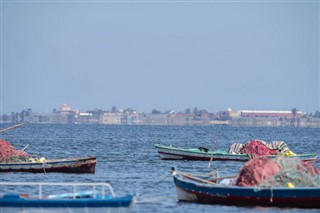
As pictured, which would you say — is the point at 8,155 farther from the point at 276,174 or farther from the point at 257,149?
the point at 276,174

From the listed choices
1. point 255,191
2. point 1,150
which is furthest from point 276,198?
point 1,150

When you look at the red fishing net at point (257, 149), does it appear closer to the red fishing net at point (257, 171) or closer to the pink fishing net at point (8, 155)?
the pink fishing net at point (8, 155)

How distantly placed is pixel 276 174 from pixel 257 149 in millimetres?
27288

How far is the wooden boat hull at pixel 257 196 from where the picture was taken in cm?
3706

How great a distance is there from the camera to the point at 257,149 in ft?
212

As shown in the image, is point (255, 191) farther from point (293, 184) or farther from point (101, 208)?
point (101, 208)

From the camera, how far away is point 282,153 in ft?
208

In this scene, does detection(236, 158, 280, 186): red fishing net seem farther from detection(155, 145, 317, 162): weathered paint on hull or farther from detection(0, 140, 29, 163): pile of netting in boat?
detection(155, 145, 317, 162): weathered paint on hull

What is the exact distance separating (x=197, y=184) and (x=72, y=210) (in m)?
8.62

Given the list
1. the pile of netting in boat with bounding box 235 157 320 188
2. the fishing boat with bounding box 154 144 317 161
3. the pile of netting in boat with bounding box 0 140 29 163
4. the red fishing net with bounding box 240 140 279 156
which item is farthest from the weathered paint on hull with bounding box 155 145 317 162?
the pile of netting in boat with bounding box 235 157 320 188

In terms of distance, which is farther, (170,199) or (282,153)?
(282,153)

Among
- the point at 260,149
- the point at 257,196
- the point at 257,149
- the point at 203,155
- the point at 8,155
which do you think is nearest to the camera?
the point at 257,196

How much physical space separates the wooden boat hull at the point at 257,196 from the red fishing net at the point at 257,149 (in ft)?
83.4

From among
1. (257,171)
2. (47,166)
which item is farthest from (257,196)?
(47,166)
